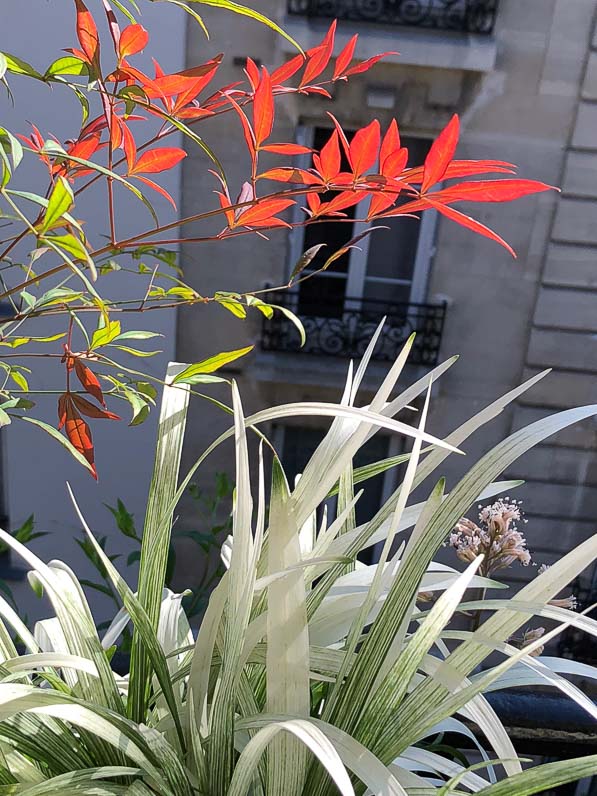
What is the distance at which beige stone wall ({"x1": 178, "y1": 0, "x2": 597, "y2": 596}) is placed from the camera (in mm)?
2326

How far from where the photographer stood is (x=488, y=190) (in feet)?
1.15

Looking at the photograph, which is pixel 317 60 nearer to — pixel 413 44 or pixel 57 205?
pixel 57 205

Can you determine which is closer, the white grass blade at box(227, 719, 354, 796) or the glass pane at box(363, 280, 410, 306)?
the white grass blade at box(227, 719, 354, 796)

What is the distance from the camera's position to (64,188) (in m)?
0.29

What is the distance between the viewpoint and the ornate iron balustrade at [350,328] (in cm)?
268

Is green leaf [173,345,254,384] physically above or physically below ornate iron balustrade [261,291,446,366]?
above

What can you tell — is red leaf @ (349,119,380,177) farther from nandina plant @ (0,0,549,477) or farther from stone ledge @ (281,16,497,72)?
stone ledge @ (281,16,497,72)

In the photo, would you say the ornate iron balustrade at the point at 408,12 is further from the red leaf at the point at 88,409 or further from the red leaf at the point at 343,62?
the red leaf at the point at 88,409

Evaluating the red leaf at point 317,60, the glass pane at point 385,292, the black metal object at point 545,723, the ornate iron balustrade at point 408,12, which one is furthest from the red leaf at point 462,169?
the glass pane at point 385,292

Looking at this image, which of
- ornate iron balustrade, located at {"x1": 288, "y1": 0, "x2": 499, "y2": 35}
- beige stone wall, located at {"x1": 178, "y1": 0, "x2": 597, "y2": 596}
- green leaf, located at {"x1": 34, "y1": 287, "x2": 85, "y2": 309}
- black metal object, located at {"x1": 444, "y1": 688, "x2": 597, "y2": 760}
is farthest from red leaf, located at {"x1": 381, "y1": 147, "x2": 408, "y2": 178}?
ornate iron balustrade, located at {"x1": 288, "y1": 0, "x2": 499, "y2": 35}

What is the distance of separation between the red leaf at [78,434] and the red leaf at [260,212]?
0.64 ft

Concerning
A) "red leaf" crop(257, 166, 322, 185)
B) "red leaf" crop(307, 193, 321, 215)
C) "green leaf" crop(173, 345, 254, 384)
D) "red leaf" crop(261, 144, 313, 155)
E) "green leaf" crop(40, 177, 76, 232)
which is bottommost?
"green leaf" crop(173, 345, 254, 384)

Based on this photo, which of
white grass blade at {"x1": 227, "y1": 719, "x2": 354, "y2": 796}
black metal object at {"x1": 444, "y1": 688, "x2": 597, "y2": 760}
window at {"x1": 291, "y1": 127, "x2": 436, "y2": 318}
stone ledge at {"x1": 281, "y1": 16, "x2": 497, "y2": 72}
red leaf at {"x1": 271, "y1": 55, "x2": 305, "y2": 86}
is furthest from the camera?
window at {"x1": 291, "y1": 127, "x2": 436, "y2": 318}

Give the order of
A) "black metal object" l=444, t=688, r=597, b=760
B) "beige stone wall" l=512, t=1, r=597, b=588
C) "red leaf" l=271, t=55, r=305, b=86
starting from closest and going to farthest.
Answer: "red leaf" l=271, t=55, r=305, b=86, "black metal object" l=444, t=688, r=597, b=760, "beige stone wall" l=512, t=1, r=597, b=588
